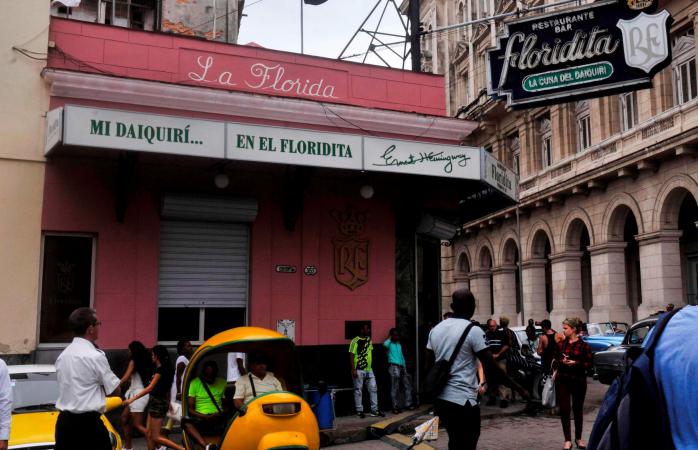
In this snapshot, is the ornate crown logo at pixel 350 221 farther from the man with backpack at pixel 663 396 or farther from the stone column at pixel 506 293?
the stone column at pixel 506 293

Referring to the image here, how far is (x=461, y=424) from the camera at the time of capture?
239 inches

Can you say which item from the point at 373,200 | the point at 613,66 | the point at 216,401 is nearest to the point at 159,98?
the point at 373,200

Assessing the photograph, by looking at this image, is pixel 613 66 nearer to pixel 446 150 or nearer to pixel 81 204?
pixel 446 150

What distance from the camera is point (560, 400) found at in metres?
9.78

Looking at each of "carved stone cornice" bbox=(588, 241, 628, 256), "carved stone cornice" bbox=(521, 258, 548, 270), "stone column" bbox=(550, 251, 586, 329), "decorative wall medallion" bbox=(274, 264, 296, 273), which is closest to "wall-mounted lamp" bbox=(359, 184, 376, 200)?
"decorative wall medallion" bbox=(274, 264, 296, 273)

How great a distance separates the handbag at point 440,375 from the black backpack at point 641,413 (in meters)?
3.82

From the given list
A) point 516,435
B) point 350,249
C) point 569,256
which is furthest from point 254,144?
point 569,256

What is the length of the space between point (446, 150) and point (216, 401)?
6.80 m

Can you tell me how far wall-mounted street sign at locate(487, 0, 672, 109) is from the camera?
36.9 feet

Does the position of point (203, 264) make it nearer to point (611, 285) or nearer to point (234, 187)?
point (234, 187)

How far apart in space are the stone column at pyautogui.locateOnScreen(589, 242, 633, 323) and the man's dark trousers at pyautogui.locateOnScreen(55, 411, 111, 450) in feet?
82.5

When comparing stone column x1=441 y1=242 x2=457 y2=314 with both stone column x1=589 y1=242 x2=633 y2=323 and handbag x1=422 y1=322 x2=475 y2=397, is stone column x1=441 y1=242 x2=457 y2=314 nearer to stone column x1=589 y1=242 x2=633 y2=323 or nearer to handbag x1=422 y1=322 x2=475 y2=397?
stone column x1=589 y1=242 x2=633 y2=323

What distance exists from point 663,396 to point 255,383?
5.82 m
